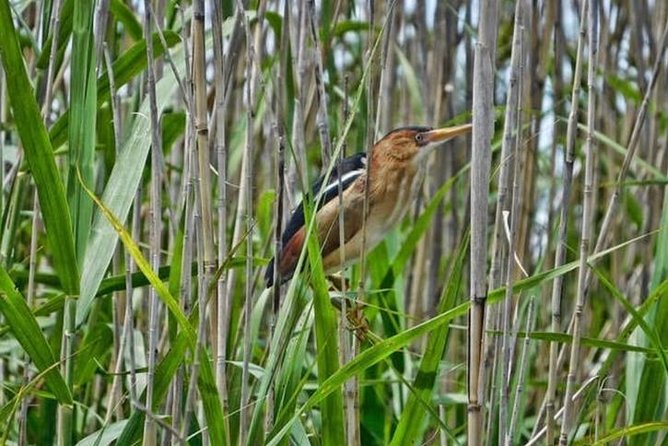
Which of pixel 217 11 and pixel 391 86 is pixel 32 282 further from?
pixel 391 86

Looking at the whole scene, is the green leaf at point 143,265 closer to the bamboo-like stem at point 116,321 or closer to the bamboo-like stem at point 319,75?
the bamboo-like stem at point 116,321

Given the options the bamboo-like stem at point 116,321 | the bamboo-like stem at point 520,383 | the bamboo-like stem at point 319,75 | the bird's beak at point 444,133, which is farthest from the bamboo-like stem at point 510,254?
the bird's beak at point 444,133

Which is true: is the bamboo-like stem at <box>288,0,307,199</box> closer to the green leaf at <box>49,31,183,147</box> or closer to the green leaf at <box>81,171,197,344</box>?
the green leaf at <box>49,31,183,147</box>

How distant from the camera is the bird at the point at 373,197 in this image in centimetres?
249

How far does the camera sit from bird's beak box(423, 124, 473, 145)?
7.77 feet

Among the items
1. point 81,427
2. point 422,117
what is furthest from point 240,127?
point 81,427

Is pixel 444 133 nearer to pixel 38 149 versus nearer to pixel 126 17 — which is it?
pixel 126 17

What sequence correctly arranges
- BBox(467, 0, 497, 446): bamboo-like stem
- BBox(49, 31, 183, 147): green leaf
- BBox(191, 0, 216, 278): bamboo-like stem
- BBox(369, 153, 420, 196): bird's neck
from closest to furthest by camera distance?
1. BBox(467, 0, 497, 446): bamboo-like stem
2. BBox(191, 0, 216, 278): bamboo-like stem
3. BBox(49, 31, 183, 147): green leaf
4. BBox(369, 153, 420, 196): bird's neck

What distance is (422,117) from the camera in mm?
2982

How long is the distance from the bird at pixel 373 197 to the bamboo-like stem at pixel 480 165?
1003 millimetres

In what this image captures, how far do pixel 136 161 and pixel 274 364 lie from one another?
38cm

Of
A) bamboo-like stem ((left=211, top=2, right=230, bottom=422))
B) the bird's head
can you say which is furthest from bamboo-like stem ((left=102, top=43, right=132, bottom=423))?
the bird's head

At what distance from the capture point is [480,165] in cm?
139

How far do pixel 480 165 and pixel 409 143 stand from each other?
1.26m
